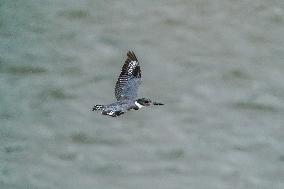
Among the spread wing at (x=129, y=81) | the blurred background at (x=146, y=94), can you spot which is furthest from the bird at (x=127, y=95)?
the blurred background at (x=146, y=94)

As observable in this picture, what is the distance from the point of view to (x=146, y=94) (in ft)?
30.2

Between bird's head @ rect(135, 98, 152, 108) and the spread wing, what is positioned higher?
the spread wing

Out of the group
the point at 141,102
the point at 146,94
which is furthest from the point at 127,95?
the point at 146,94

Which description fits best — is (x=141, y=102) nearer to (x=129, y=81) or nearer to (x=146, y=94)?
(x=129, y=81)

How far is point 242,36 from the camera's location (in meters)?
10.4

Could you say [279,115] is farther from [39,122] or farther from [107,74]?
[39,122]

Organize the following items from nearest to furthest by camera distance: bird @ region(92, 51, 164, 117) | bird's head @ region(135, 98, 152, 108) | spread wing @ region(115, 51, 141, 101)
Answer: bird @ region(92, 51, 164, 117) < bird's head @ region(135, 98, 152, 108) < spread wing @ region(115, 51, 141, 101)

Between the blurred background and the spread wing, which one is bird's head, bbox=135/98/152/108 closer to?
the spread wing

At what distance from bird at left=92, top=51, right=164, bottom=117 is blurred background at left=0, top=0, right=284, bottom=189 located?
64cm

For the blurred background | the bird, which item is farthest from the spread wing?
the blurred background

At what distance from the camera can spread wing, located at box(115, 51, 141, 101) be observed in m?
8.23

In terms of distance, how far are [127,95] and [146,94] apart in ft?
3.45

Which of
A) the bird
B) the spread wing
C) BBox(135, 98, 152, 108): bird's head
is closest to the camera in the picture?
the bird

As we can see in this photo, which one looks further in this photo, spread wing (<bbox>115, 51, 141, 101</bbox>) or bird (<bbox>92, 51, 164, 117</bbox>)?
spread wing (<bbox>115, 51, 141, 101</bbox>)
